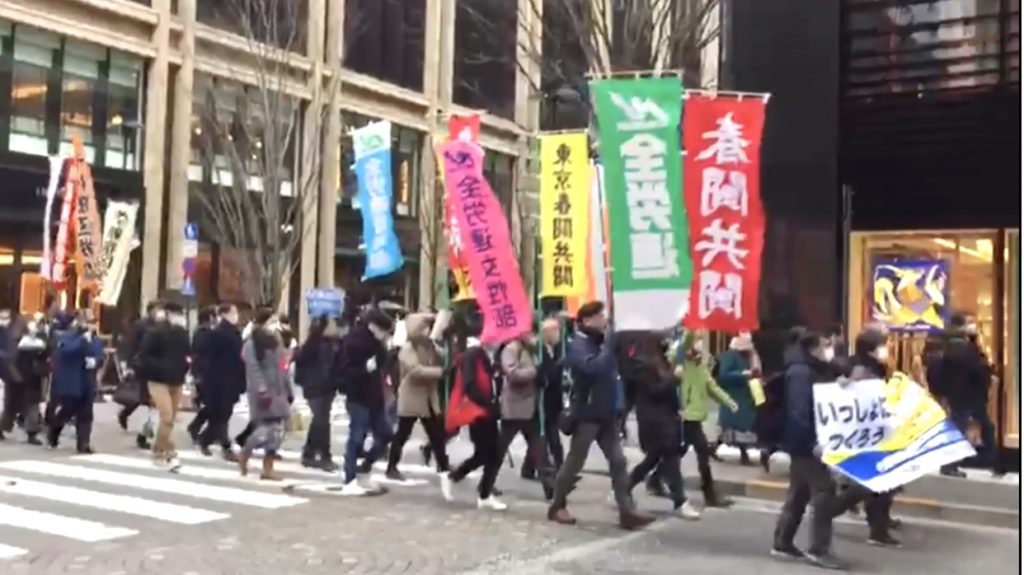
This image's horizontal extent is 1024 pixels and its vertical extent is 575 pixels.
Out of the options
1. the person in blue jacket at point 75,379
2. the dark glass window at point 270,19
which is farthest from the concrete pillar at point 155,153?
the person in blue jacket at point 75,379

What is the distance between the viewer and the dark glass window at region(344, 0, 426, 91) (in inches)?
1489

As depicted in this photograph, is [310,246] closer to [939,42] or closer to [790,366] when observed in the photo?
[939,42]

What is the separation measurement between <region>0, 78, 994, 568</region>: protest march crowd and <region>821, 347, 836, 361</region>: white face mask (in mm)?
52

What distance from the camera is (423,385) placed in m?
11.3

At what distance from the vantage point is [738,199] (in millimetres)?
11297

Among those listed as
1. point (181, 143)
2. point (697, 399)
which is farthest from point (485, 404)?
point (181, 143)

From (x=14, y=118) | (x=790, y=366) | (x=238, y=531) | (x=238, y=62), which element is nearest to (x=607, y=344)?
(x=790, y=366)

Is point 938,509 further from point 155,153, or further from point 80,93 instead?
point 80,93

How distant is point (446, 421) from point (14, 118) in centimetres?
2097

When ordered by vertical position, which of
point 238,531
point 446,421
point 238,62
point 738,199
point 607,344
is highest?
point 238,62

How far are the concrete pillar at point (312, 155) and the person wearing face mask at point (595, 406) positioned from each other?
2030 centimetres

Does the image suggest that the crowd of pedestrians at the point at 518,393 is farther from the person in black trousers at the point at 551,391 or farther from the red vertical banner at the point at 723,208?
the red vertical banner at the point at 723,208

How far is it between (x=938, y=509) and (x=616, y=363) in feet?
11.5

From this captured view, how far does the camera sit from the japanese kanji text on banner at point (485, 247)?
36.0 ft
